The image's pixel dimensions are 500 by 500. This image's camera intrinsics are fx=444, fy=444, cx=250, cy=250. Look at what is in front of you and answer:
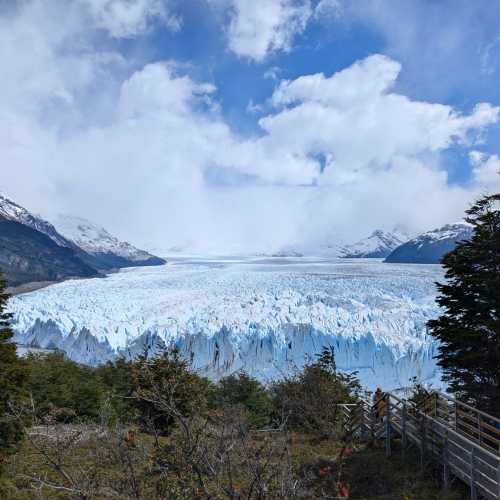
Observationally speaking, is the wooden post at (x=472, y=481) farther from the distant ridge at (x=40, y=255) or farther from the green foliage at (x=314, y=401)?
the distant ridge at (x=40, y=255)

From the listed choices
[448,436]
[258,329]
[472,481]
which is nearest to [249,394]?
[258,329]

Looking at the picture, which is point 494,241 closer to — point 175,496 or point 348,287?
point 175,496

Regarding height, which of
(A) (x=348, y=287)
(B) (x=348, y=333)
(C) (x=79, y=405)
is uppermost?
(A) (x=348, y=287)

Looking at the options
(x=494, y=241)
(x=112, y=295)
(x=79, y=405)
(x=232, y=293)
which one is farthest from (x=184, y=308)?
(x=494, y=241)

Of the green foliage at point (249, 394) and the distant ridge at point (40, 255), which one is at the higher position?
the distant ridge at point (40, 255)

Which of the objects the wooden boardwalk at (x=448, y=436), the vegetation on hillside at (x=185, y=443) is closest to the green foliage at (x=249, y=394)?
the vegetation on hillside at (x=185, y=443)

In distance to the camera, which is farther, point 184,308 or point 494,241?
point 184,308
